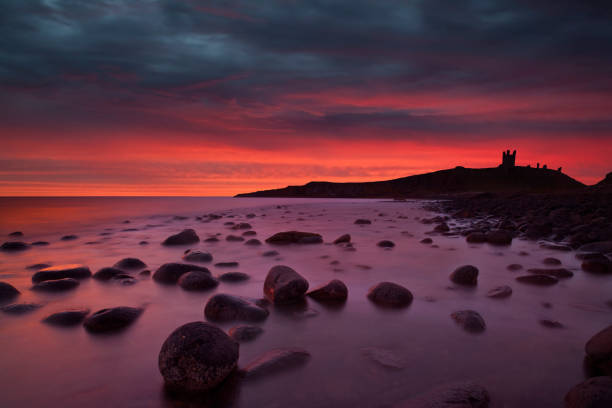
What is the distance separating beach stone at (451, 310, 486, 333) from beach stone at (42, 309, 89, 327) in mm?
3304

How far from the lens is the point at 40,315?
298 centimetres

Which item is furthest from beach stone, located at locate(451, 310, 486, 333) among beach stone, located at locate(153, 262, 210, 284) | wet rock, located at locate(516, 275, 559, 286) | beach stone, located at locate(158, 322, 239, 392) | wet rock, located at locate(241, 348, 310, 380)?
beach stone, located at locate(153, 262, 210, 284)

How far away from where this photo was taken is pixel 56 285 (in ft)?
12.4

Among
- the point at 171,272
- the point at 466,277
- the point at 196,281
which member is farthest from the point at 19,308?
the point at 466,277

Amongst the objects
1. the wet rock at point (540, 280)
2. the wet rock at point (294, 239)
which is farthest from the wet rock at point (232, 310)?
the wet rock at point (294, 239)

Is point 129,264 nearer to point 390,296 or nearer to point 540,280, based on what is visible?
point 390,296

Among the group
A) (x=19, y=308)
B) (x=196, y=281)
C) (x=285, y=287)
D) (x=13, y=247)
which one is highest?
(x=285, y=287)

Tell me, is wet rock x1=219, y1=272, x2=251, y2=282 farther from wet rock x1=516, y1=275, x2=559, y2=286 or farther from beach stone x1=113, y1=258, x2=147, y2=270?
wet rock x1=516, y1=275, x2=559, y2=286

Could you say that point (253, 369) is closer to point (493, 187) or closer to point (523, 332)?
point (523, 332)

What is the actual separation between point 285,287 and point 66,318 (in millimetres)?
1981

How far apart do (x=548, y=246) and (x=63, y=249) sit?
33.6 ft

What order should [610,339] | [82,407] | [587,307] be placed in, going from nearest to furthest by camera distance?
[82,407]
[610,339]
[587,307]

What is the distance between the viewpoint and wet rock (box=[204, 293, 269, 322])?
279 cm

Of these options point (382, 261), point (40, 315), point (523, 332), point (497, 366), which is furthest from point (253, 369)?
point (382, 261)
